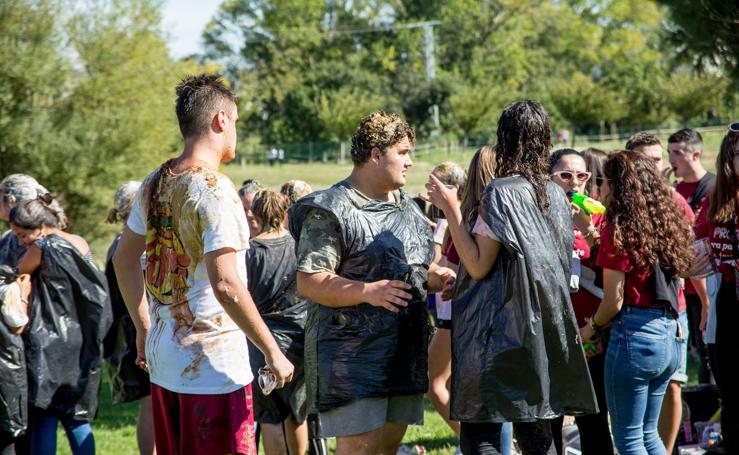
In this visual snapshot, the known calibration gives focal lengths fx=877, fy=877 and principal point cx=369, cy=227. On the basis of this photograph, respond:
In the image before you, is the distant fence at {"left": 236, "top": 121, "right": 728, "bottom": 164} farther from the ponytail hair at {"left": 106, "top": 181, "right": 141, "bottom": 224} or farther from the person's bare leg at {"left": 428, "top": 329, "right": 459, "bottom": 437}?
the person's bare leg at {"left": 428, "top": 329, "right": 459, "bottom": 437}

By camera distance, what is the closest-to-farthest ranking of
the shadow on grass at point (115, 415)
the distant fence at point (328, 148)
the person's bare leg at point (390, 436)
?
the person's bare leg at point (390, 436)
the shadow on grass at point (115, 415)
the distant fence at point (328, 148)

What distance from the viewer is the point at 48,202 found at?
5.21m

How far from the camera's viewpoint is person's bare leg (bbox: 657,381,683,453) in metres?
5.14

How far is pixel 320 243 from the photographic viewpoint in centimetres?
360

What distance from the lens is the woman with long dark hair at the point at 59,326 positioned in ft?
16.2

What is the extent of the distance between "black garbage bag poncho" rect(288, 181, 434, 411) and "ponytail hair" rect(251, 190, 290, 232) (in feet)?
4.46

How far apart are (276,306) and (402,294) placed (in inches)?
70.4

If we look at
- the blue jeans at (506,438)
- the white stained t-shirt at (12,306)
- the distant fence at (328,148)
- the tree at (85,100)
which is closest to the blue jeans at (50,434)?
the white stained t-shirt at (12,306)

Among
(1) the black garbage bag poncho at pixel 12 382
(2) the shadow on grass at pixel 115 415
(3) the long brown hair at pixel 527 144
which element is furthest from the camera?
(2) the shadow on grass at pixel 115 415

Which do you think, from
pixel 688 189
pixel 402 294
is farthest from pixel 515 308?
pixel 688 189

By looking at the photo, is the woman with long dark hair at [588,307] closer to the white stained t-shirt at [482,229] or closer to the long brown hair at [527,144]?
the long brown hair at [527,144]

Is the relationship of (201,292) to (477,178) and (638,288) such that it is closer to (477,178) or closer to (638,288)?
(477,178)

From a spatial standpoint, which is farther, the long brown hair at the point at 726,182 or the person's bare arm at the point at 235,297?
the long brown hair at the point at 726,182

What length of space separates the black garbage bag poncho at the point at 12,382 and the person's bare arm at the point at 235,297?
7.02 ft
